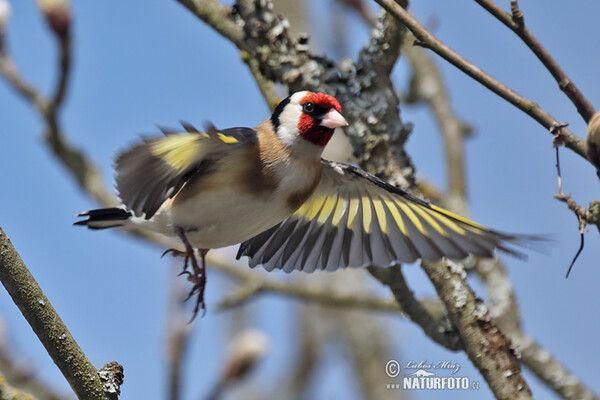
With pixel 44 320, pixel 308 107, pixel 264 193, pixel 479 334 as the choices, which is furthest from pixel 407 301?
pixel 44 320

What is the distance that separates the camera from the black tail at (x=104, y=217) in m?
3.05

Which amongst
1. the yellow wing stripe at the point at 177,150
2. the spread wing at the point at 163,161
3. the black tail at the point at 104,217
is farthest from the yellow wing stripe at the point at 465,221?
the black tail at the point at 104,217

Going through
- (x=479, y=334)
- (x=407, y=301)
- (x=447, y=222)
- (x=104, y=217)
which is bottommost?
(x=479, y=334)

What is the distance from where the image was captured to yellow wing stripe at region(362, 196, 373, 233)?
10.4 feet

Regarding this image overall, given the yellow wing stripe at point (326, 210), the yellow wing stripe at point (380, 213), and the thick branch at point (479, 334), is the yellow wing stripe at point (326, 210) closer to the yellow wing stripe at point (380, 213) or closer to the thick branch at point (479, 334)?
the yellow wing stripe at point (380, 213)

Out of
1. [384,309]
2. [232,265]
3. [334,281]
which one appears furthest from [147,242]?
[334,281]

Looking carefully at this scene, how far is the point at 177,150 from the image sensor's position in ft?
8.18

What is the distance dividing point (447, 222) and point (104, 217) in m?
1.43

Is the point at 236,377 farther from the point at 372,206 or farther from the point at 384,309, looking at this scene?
the point at 372,206

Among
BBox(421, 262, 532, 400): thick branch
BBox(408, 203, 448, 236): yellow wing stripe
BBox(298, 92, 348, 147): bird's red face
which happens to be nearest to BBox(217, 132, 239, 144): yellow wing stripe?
BBox(298, 92, 348, 147): bird's red face

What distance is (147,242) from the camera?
13.3ft

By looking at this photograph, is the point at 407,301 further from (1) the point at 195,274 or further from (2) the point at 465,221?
(1) the point at 195,274

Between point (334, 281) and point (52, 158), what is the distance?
353 centimetres

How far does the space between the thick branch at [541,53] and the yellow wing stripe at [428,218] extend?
90 centimetres
